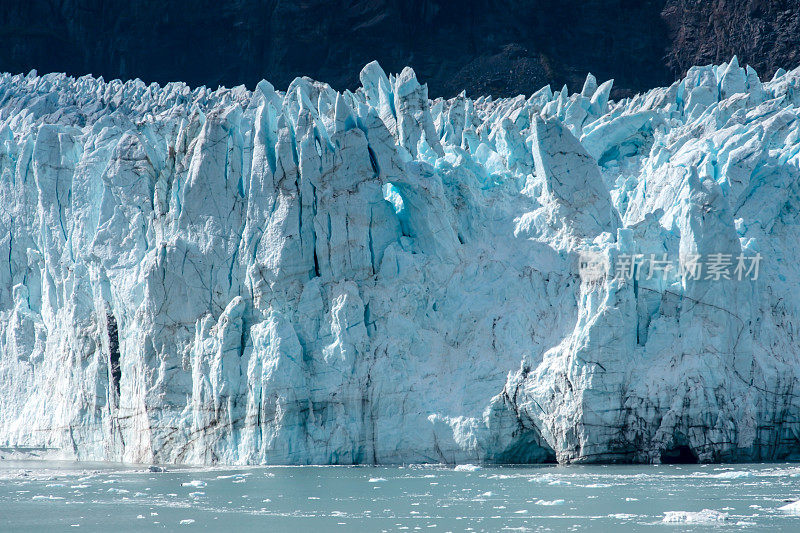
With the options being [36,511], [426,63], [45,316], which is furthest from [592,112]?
[426,63]

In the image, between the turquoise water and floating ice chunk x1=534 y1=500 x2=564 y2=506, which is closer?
the turquoise water

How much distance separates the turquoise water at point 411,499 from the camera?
43.7 ft

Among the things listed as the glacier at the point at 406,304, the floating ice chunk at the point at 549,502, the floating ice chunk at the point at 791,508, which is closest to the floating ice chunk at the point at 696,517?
the floating ice chunk at the point at 791,508

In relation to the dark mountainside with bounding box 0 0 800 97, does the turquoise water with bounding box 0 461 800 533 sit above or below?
below

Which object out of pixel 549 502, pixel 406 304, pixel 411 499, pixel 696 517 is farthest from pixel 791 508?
pixel 406 304

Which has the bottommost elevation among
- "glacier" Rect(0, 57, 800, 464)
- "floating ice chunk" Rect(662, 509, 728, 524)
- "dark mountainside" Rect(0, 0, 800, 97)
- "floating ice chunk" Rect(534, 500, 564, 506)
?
"floating ice chunk" Rect(662, 509, 728, 524)

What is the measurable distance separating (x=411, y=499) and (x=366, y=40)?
39.1m

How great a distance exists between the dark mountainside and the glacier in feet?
94.6

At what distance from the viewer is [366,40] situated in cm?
5209

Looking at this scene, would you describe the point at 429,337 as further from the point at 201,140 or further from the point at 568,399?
the point at 201,140

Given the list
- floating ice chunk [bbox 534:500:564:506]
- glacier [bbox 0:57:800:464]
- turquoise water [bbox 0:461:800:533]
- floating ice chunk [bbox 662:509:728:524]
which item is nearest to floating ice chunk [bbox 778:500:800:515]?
turquoise water [bbox 0:461:800:533]

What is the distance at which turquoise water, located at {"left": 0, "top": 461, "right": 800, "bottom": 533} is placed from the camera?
13.3m

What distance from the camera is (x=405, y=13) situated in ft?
171

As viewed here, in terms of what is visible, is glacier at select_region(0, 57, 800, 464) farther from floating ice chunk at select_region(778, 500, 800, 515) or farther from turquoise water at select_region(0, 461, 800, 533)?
floating ice chunk at select_region(778, 500, 800, 515)
